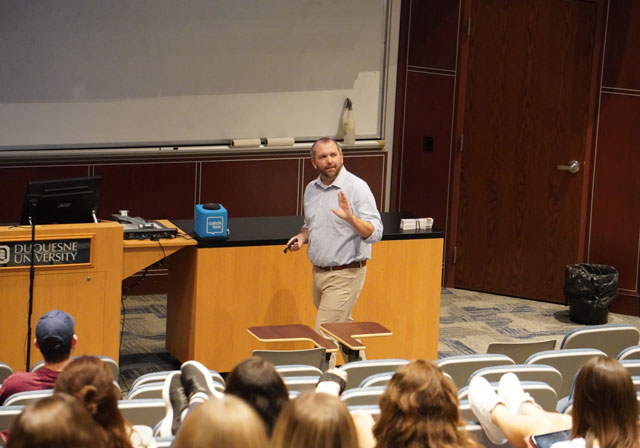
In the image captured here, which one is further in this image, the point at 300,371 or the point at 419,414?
the point at 300,371

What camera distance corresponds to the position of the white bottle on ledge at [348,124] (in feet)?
27.5

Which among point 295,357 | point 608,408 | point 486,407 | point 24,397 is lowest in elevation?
point 295,357

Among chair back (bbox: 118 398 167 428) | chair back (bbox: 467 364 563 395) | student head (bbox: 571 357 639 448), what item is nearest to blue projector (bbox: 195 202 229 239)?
chair back (bbox: 467 364 563 395)

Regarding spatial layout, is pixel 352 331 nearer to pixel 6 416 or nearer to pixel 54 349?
pixel 54 349

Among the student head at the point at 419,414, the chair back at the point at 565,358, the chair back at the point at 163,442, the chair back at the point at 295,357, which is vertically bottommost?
the chair back at the point at 295,357

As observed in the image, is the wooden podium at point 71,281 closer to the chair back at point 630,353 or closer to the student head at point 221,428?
the chair back at point 630,353

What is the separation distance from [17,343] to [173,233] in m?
1.08

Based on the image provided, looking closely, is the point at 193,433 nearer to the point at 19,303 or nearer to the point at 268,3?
the point at 19,303

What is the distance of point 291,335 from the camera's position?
5078 mm

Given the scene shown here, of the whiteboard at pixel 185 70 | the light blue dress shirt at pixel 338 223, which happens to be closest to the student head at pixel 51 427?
the light blue dress shirt at pixel 338 223

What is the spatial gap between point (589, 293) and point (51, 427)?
6.29m

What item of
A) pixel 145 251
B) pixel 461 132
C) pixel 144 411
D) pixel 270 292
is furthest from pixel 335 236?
pixel 461 132

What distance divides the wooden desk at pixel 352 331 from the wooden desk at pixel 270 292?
2.54 ft

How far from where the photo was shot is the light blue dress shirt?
18.2ft
